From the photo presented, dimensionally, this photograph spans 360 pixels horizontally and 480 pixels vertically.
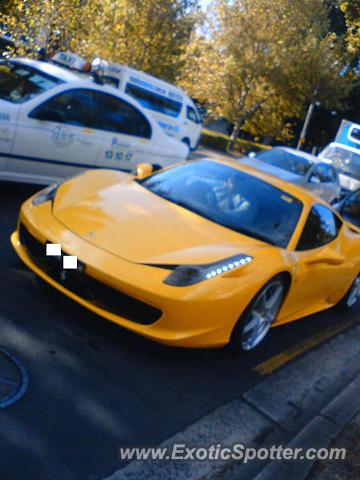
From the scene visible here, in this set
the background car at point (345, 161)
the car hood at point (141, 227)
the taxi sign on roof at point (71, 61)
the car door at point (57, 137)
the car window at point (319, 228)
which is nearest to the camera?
the car hood at point (141, 227)

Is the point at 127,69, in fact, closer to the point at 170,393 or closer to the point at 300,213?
the point at 300,213

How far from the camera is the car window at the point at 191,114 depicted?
1670 centimetres

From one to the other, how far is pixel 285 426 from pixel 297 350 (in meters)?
1.40

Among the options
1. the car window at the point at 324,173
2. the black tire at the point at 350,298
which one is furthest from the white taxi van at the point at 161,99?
the black tire at the point at 350,298

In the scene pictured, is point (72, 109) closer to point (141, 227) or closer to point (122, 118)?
point (122, 118)

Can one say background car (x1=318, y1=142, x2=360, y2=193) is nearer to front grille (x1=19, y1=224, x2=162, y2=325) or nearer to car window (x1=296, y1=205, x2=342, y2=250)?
car window (x1=296, y1=205, x2=342, y2=250)

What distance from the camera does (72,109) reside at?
714 cm

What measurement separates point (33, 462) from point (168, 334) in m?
1.37

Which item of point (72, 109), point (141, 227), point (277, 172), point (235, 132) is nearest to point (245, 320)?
point (141, 227)

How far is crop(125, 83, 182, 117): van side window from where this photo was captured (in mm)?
14369

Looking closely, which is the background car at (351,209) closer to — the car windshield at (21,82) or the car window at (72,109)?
the car window at (72,109)

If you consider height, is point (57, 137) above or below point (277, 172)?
above

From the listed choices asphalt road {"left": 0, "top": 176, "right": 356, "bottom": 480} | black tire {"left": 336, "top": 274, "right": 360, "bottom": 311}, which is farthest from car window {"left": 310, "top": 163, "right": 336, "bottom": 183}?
asphalt road {"left": 0, "top": 176, "right": 356, "bottom": 480}

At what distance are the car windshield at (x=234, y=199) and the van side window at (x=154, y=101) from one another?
30.6 ft
